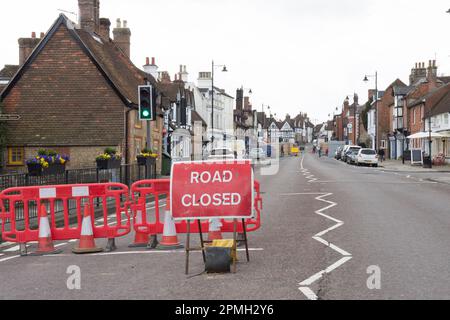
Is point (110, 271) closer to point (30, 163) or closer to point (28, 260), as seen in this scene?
point (28, 260)

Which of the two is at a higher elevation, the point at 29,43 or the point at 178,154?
the point at 29,43

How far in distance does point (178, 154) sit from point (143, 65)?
8.53 metres

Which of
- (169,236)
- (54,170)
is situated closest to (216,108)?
(54,170)

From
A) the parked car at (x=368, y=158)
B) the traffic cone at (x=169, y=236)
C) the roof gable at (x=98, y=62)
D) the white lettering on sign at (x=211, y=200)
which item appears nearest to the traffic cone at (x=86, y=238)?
the traffic cone at (x=169, y=236)

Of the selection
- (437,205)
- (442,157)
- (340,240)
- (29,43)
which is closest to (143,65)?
(29,43)

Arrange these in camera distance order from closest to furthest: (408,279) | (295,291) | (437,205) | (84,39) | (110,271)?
(295,291) < (408,279) < (110,271) < (437,205) < (84,39)

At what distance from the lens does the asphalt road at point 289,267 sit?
20.7ft

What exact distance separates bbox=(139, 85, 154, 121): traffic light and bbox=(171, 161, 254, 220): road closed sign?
996 cm

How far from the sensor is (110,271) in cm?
767

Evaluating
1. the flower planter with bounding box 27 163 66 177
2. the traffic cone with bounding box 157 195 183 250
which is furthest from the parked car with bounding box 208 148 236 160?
the traffic cone with bounding box 157 195 183 250

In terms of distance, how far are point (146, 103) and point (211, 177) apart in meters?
10.2

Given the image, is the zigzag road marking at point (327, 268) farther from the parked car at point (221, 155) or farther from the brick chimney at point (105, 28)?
the brick chimney at point (105, 28)

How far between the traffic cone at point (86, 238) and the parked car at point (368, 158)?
4173 centimetres
